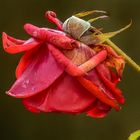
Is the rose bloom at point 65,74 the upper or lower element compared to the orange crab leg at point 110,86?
upper

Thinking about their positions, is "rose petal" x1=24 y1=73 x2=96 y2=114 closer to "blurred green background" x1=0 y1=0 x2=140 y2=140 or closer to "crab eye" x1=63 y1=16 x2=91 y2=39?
"crab eye" x1=63 y1=16 x2=91 y2=39

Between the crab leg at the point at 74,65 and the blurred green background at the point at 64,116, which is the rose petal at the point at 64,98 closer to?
the crab leg at the point at 74,65

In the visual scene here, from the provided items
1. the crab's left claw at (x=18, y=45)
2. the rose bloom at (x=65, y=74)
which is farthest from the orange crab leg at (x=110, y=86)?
the crab's left claw at (x=18, y=45)

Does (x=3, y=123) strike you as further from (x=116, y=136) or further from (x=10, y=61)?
(x=116, y=136)

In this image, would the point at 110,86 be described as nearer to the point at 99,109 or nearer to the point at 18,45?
the point at 99,109

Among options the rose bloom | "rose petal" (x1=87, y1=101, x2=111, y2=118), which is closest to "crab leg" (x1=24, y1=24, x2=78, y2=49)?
the rose bloom

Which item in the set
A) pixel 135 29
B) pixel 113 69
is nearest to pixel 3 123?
pixel 135 29
